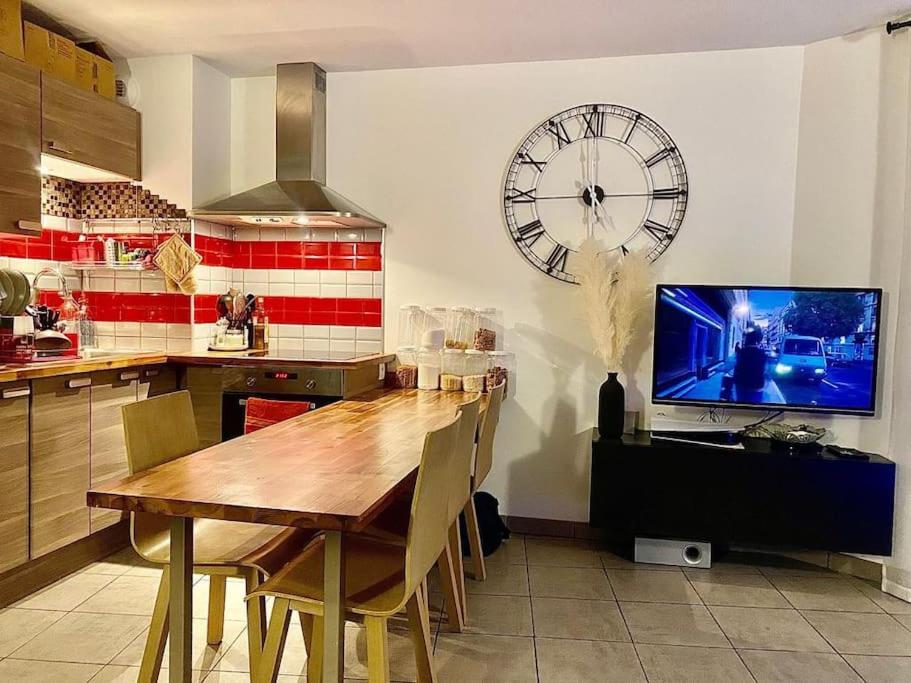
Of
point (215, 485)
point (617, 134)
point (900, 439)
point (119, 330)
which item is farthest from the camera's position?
point (119, 330)

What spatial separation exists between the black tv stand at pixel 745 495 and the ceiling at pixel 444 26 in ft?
6.29

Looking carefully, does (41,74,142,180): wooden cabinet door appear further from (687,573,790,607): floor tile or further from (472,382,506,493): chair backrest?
(687,573,790,607): floor tile

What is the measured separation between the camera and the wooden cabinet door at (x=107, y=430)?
3.19m

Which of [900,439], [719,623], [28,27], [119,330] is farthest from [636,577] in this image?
[28,27]

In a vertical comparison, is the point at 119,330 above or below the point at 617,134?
below

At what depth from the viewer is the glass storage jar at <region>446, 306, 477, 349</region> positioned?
388 centimetres

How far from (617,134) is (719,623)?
7.72 ft

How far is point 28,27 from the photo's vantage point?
10.5 feet

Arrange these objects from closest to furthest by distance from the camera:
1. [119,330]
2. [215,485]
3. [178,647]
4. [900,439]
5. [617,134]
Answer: [215,485]
[178,647]
[900,439]
[617,134]
[119,330]

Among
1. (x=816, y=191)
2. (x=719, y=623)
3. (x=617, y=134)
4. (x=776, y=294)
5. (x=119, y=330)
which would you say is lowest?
(x=719, y=623)

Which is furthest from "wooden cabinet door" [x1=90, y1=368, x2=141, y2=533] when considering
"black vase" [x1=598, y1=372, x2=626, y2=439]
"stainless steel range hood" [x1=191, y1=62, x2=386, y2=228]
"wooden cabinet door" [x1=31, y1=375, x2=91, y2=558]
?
"black vase" [x1=598, y1=372, x2=626, y2=439]

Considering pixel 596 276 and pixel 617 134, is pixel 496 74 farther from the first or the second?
pixel 596 276

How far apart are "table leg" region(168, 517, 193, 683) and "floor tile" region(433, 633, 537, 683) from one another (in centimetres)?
89

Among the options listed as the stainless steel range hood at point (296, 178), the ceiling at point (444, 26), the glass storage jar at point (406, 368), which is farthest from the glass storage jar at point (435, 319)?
the ceiling at point (444, 26)
